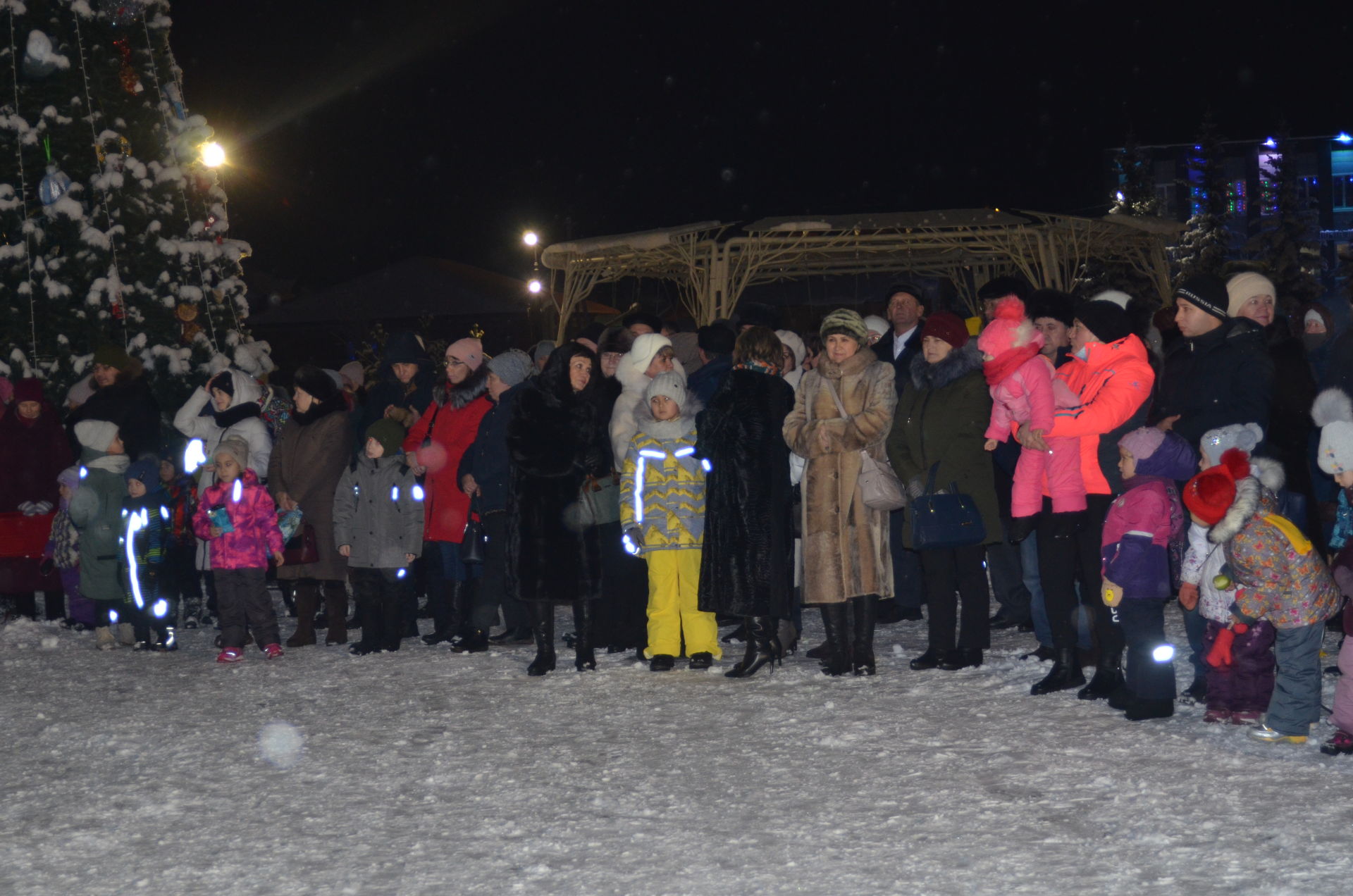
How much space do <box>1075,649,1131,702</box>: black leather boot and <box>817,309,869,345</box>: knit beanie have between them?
2142mm

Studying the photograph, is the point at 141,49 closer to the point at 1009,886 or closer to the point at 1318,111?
the point at 1009,886

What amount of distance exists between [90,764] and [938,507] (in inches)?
167

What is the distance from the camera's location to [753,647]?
25.0 ft

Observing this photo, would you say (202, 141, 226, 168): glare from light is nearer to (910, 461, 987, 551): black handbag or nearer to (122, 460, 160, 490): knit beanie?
(122, 460, 160, 490): knit beanie

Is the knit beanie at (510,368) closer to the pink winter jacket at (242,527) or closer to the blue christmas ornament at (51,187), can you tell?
the pink winter jacket at (242,527)

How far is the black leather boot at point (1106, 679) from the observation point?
657 centimetres

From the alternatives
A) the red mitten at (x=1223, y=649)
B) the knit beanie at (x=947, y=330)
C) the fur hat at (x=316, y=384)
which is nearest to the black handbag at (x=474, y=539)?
the fur hat at (x=316, y=384)

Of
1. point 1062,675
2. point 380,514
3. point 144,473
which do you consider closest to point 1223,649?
point 1062,675

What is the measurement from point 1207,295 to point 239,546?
594 centimetres

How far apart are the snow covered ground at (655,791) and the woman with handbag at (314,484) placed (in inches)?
62.8

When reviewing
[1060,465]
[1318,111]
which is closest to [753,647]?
[1060,465]

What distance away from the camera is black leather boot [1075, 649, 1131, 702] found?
21.5ft

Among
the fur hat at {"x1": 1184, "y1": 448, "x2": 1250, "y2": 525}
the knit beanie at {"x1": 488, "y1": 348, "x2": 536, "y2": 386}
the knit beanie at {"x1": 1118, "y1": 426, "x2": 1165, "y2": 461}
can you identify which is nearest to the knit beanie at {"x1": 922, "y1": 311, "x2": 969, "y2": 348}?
the knit beanie at {"x1": 1118, "y1": 426, "x2": 1165, "y2": 461}

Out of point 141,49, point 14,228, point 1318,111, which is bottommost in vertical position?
point 14,228
